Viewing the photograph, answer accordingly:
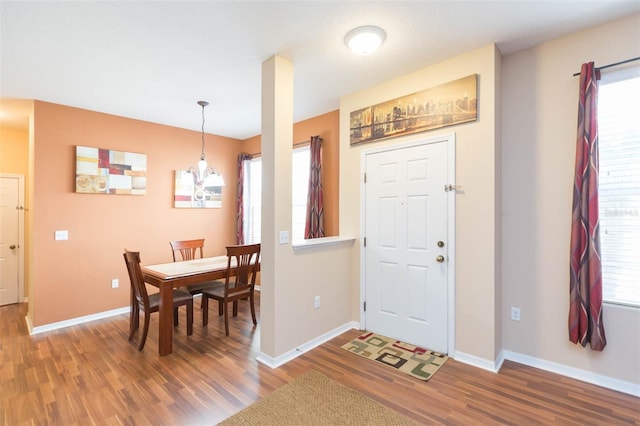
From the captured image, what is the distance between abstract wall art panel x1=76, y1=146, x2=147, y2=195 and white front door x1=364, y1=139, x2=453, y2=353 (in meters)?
3.29

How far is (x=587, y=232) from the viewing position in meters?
2.22

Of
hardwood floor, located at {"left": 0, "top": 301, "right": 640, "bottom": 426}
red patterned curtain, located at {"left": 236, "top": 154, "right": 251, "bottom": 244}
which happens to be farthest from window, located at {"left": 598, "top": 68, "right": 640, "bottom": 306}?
red patterned curtain, located at {"left": 236, "top": 154, "right": 251, "bottom": 244}

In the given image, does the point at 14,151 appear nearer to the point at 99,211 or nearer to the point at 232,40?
the point at 99,211

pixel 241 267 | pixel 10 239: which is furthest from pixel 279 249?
pixel 10 239

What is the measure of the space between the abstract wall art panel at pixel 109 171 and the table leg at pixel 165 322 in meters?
2.03

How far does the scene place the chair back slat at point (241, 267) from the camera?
321 centimetres

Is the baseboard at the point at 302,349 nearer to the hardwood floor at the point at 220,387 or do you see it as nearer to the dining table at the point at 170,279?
the hardwood floor at the point at 220,387

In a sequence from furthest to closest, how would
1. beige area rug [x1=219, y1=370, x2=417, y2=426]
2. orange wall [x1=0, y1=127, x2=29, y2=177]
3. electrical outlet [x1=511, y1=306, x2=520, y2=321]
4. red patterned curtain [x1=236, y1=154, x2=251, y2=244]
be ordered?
1. red patterned curtain [x1=236, y1=154, x2=251, y2=244]
2. orange wall [x1=0, y1=127, x2=29, y2=177]
3. electrical outlet [x1=511, y1=306, x2=520, y2=321]
4. beige area rug [x1=219, y1=370, x2=417, y2=426]

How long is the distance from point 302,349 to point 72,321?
302 centimetres

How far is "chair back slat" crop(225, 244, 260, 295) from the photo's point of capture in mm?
3210

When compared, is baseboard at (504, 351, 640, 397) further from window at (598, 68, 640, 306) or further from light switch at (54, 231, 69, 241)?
light switch at (54, 231, 69, 241)

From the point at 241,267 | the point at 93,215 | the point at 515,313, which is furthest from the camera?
the point at 93,215

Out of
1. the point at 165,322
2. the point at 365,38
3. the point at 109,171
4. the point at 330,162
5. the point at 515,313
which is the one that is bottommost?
the point at 165,322

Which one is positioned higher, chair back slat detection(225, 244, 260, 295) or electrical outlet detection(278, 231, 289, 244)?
electrical outlet detection(278, 231, 289, 244)
